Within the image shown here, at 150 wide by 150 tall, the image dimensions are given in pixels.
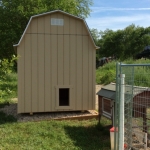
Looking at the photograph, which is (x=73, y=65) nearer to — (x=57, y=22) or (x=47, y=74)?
(x=47, y=74)

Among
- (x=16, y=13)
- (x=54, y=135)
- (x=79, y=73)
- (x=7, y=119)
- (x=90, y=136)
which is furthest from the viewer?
(x=16, y=13)

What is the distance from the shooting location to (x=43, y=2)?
12.6m

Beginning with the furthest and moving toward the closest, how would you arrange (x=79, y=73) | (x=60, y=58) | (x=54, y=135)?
(x=79, y=73)
(x=60, y=58)
(x=54, y=135)

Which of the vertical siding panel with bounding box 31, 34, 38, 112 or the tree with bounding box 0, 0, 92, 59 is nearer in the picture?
the vertical siding panel with bounding box 31, 34, 38, 112

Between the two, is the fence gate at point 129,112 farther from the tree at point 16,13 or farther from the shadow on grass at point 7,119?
the tree at point 16,13

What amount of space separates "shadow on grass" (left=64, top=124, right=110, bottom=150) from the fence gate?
514mm

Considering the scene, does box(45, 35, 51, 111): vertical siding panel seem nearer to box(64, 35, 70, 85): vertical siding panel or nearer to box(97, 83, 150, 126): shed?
Answer: box(64, 35, 70, 85): vertical siding panel

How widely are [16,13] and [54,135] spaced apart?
9076 mm

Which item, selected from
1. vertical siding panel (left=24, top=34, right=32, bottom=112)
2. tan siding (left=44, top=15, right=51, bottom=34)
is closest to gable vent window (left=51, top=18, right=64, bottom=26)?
tan siding (left=44, top=15, right=51, bottom=34)

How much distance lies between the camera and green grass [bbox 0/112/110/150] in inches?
162

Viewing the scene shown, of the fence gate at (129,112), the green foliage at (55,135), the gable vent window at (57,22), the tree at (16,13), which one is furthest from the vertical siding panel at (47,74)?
the tree at (16,13)

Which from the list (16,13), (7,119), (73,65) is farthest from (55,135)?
(16,13)

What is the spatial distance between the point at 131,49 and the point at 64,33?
22.6 metres

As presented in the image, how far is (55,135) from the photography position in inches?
181
